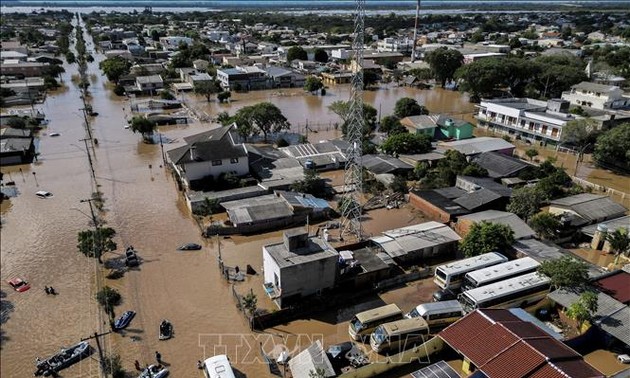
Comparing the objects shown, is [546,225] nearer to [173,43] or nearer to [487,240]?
[487,240]

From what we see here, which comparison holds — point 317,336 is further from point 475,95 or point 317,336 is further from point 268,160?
point 475,95

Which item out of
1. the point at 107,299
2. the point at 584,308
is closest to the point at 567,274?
the point at 584,308

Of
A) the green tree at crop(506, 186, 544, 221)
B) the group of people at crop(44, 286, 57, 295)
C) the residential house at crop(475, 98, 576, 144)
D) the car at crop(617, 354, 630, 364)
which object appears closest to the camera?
the car at crop(617, 354, 630, 364)

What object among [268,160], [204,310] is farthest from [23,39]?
[204,310]

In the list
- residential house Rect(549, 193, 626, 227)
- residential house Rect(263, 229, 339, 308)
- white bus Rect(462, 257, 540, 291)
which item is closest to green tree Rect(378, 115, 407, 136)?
residential house Rect(549, 193, 626, 227)

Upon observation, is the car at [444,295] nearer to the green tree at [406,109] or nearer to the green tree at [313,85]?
the green tree at [406,109]

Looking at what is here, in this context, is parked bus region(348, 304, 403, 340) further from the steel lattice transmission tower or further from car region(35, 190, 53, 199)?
car region(35, 190, 53, 199)

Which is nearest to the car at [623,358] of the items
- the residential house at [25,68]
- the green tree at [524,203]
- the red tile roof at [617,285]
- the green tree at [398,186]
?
the red tile roof at [617,285]
